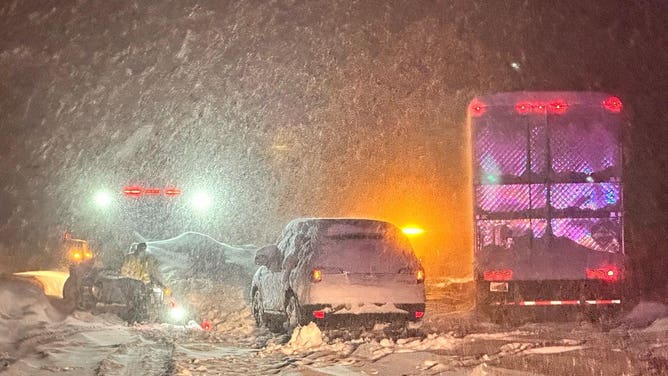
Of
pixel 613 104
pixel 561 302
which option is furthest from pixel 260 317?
pixel 613 104

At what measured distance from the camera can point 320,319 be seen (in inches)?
432

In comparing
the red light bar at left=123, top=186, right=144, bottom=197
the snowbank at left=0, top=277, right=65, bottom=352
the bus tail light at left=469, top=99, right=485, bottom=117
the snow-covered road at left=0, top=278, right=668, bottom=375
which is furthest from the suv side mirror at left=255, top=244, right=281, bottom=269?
the red light bar at left=123, top=186, right=144, bottom=197

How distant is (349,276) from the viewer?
36.7 ft

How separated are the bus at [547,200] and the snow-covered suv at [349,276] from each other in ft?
5.68

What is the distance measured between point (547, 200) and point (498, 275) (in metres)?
1.39

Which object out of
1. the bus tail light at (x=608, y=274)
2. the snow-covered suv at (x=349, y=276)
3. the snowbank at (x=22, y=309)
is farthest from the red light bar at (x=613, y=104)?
the snowbank at (x=22, y=309)

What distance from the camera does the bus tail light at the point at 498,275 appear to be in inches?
494

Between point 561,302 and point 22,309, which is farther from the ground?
point 561,302

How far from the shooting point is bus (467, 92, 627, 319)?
1249 cm

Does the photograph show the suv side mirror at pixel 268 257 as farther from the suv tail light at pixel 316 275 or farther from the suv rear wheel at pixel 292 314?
the suv tail light at pixel 316 275

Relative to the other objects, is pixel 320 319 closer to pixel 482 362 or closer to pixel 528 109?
pixel 482 362

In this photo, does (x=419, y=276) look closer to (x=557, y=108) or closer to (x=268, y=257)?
(x=268, y=257)

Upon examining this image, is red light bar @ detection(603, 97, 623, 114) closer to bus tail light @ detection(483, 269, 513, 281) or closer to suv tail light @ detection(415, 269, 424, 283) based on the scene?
bus tail light @ detection(483, 269, 513, 281)

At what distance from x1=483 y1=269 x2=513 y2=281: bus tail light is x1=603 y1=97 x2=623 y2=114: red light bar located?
2843 mm
